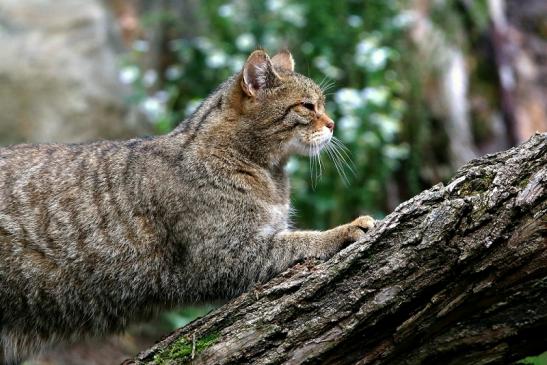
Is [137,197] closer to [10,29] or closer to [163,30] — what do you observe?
[10,29]

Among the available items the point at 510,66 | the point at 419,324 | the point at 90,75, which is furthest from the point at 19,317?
the point at 510,66

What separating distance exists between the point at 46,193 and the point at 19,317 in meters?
0.67

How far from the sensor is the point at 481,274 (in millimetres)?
2984

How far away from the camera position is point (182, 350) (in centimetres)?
346

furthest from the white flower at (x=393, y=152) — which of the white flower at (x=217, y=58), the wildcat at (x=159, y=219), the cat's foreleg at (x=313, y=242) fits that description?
the cat's foreleg at (x=313, y=242)

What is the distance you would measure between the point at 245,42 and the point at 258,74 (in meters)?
2.79

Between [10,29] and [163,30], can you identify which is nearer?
[10,29]

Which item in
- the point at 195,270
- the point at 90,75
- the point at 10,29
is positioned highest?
the point at 10,29

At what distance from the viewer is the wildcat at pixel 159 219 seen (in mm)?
4102

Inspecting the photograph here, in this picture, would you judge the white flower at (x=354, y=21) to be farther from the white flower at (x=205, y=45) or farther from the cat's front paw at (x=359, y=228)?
the cat's front paw at (x=359, y=228)

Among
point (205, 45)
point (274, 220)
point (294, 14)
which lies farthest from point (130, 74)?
point (274, 220)

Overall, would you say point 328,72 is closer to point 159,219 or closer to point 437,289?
point 159,219

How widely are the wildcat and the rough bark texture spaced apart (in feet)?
2.29

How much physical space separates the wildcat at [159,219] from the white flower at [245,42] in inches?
106
